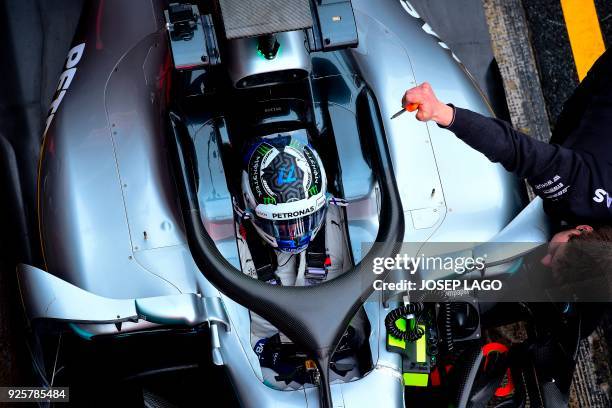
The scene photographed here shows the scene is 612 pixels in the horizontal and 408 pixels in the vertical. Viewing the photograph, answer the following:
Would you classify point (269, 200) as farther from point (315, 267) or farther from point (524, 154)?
point (524, 154)

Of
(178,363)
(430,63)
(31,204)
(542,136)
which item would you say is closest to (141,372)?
(178,363)

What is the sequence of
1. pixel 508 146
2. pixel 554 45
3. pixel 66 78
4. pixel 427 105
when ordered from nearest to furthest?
pixel 427 105, pixel 508 146, pixel 66 78, pixel 554 45

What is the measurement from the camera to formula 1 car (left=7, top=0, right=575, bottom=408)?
2297 millimetres

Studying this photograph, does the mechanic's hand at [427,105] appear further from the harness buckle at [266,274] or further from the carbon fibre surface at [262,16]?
the harness buckle at [266,274]

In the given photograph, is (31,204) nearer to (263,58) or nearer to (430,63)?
(263,58)

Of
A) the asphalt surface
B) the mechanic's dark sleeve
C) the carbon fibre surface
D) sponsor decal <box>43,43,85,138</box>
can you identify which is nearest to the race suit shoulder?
the mechanic's dark sleeve

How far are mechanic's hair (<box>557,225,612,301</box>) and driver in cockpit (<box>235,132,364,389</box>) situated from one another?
757mm

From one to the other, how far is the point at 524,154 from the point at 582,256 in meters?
0.46

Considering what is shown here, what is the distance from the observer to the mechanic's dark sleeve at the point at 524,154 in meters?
2.22

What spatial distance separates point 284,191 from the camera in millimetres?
2229

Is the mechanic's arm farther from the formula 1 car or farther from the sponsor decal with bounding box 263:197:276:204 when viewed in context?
the sponsor decal with bounding box 263:197:276:204

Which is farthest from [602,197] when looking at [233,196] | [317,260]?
[233,196]

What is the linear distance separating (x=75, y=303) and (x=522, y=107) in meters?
2.33

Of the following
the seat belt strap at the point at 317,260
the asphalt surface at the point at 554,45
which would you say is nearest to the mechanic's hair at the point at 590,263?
the seat belt strap at the point at 317,260
